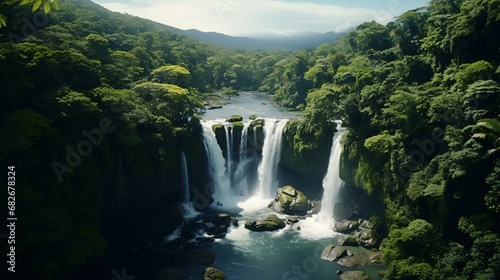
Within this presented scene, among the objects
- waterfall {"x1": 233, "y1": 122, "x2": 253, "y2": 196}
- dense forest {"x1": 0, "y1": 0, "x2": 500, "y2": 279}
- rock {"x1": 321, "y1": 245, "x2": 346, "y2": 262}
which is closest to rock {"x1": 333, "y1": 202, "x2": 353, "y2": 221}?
dense forest {"x1": 0, "y1": 0, "x2": 500, "y2": 279}

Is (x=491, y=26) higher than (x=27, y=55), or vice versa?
(x=491, y=26)

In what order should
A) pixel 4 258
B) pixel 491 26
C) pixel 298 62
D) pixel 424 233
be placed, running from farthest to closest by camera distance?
pixel 298 62 → pixel 491 26 → pixel 424 233 → pixel 4 258

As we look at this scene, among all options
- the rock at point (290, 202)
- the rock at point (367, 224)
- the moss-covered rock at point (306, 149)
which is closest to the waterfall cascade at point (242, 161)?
the moss-covered rock at point (306, 149)

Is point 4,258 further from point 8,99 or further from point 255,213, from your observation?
point 255,213

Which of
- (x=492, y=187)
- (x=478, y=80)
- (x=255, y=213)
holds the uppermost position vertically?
(x=478, y=80)

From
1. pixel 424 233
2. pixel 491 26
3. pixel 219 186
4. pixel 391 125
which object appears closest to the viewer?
pixel 424 233

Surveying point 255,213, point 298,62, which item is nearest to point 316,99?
point 255,213

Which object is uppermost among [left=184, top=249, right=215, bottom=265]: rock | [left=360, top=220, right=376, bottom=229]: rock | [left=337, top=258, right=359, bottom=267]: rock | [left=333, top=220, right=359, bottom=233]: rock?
[left=360, top=220, right=376, bottom=229]: rock

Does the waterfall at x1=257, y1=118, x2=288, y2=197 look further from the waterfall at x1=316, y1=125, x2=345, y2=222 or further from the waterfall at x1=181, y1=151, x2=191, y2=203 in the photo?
the waterfall at x1=181, y1=151, x2=191, y2=203
